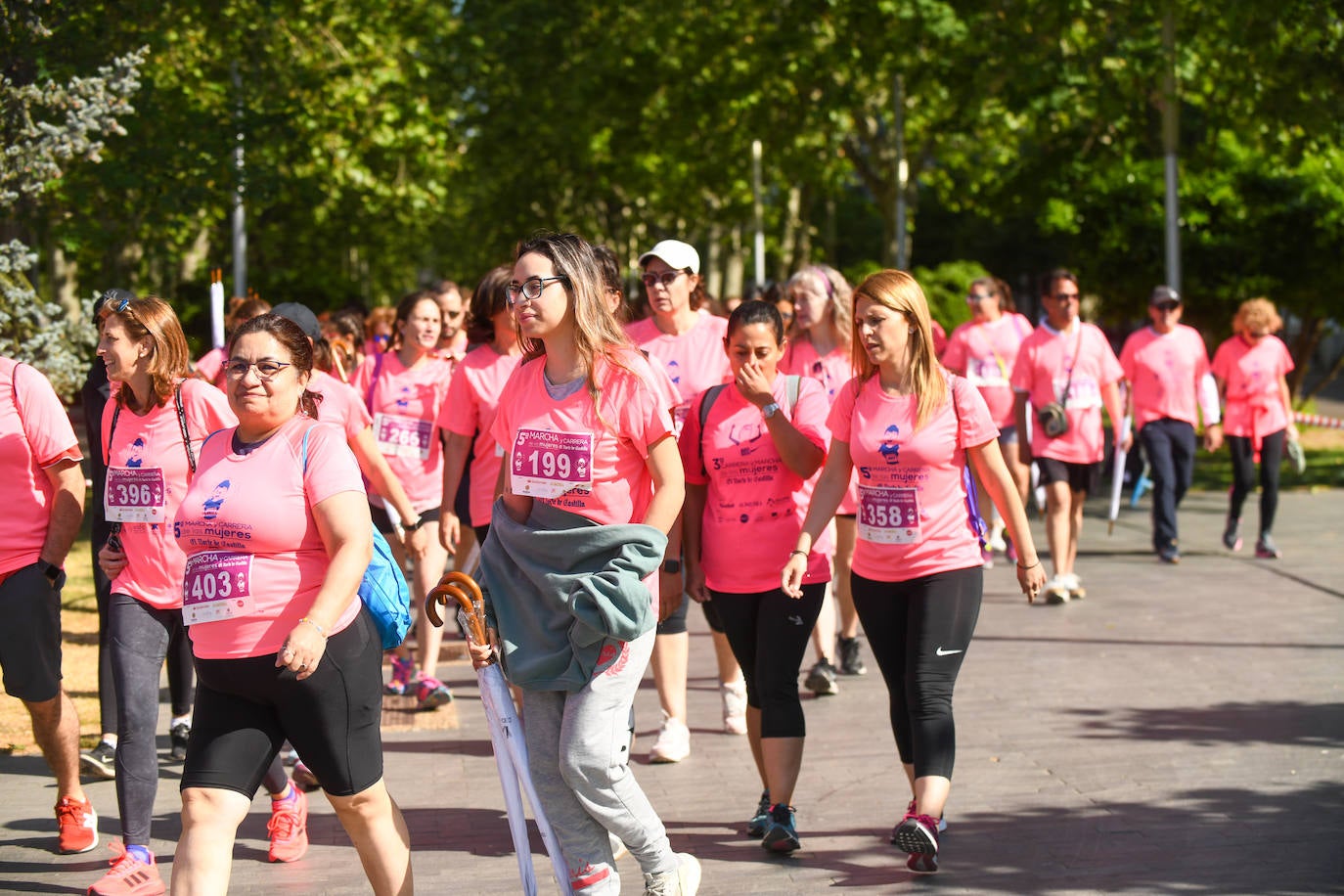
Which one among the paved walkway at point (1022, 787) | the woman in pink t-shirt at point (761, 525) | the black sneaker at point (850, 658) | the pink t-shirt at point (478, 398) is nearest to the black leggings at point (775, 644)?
the woman in pink t-shirt at point (761, 525)

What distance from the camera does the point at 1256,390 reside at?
39.3 ft

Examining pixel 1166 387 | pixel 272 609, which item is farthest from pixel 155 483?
pixel 1166 387

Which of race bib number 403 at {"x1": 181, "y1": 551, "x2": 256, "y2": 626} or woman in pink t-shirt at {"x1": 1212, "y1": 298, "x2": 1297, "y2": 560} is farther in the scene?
woman in pink t-shirt at {"x1": 1212, "y1": 298, "x2": 1297, "y2": 560}

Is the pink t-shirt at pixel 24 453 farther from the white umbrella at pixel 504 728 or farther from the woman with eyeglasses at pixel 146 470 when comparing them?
the white umbrella at pixel 504 728

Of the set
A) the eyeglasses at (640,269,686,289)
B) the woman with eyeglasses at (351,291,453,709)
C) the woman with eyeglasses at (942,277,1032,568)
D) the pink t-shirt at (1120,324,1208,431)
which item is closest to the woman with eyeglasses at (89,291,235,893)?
the eyeglasses at (640,269,686,289)

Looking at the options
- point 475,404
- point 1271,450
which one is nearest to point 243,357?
point 475,404

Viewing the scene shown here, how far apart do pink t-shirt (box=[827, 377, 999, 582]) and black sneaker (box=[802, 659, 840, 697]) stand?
2.64 meters

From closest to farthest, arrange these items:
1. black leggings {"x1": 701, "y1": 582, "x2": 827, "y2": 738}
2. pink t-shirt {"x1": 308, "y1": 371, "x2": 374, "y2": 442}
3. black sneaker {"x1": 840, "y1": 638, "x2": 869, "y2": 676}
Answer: black leggings {"x1": 701, "y1": 582, "x2": 827, "y2": 738}
pink t-shirt {"x1": 308, "y1": 371, "x2": 374, "y2": 442}
black sneaker {"x1": 840, "y1": 638, "x2": 869, "y2": 676}

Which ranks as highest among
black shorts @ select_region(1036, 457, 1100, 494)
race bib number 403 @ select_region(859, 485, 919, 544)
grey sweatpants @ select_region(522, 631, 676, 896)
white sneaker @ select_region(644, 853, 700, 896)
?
race bib number 403 @ select_region(859, 485, 919, 544)

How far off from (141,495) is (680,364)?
2434 mm

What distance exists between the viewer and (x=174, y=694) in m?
7.25

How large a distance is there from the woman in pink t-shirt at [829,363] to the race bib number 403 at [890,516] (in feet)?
7.87

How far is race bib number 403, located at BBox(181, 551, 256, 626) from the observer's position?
4234 millimetres

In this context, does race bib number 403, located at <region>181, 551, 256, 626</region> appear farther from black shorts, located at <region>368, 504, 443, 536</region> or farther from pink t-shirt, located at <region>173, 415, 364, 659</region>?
black shorts, located at <region>368, 504, 443, 536</region>
